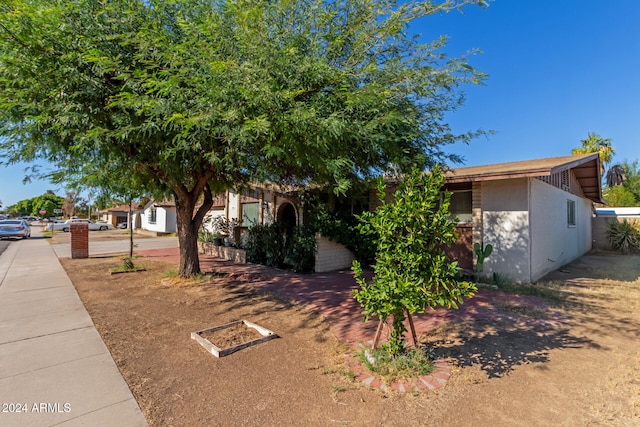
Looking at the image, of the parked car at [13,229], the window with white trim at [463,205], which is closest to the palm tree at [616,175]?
the window with white trim at [463,205]

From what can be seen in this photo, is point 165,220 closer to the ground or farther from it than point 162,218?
closer to the ground

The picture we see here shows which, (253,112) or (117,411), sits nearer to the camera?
(117,411)

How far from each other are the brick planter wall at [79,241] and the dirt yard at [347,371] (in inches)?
337

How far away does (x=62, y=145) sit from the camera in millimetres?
6020

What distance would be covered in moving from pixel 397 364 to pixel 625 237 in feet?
65.3

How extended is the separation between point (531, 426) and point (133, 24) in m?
7.56

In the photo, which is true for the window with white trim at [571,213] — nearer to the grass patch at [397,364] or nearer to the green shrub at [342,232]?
the green shrub at [342,232]

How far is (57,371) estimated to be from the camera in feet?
12.1

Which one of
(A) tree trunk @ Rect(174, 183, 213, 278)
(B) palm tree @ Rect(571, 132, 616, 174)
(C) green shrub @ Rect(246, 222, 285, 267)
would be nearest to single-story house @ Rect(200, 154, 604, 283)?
(C) green shrub @ Rect(246, 222, 285, 267)

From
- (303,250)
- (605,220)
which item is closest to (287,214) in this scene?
(303,250)

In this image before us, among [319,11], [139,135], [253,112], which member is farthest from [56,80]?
[319,11]

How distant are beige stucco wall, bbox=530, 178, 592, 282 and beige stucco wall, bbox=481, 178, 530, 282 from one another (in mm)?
330

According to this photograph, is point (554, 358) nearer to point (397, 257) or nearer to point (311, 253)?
point (397, 257)

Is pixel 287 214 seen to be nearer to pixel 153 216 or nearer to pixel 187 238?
pixel 187 238
